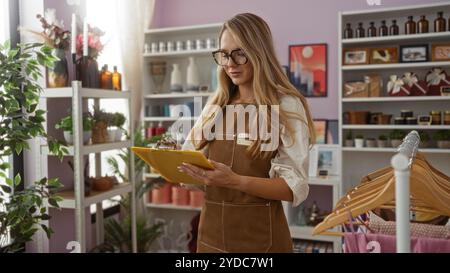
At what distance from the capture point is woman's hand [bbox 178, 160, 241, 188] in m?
1.25

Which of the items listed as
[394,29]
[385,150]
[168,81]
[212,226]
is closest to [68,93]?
[212,226]

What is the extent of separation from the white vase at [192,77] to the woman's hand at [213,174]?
248 centimetres

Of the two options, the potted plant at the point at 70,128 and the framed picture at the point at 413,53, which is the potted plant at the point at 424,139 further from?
the potted plant at the point at 70,128

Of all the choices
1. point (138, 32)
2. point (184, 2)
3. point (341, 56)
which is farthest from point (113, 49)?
point (341, 56)

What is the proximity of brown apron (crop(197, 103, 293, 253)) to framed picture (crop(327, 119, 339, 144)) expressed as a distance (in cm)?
211

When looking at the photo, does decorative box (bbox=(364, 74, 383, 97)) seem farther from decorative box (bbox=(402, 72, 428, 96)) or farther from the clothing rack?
the clothing rack

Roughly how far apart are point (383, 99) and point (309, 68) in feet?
2.28

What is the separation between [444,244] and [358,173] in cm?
237

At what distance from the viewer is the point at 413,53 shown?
3.11 meters

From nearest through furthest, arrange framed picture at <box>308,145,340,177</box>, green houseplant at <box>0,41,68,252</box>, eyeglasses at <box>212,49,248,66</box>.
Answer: eyeglasses at <box>212,49,248,66</box> < green houseplant at <box>0,41,68,252</box> < framed picture at <box>308,145,340,177</box>

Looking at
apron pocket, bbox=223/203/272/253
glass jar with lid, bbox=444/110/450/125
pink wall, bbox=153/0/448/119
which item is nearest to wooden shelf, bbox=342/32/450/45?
pink wall, bbox=153/0/448/119

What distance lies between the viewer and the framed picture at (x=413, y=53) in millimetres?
3081

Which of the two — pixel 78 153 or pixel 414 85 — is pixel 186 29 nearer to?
pixel 78 153

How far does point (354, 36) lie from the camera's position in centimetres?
324
